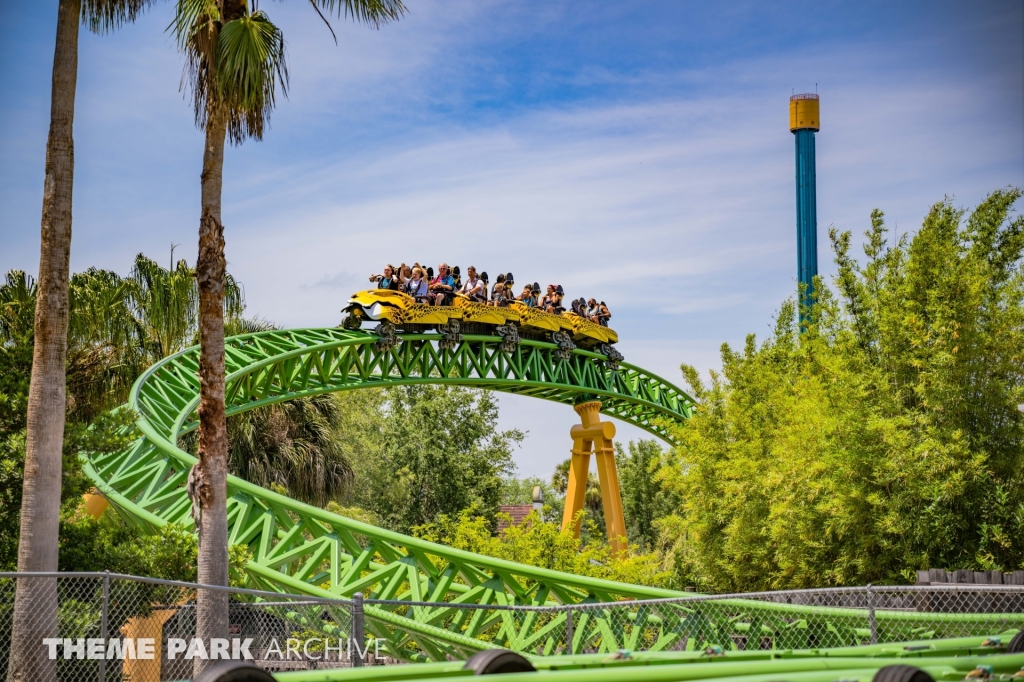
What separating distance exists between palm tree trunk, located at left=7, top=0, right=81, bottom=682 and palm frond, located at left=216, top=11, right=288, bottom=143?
1.43 metres

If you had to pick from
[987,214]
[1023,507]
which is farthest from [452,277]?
[1023,507]

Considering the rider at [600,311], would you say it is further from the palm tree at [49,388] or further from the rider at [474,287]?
the palm tree at [49,388]

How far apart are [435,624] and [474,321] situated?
12.5 meters

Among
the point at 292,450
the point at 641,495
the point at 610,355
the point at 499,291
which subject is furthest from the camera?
the point at 641,495

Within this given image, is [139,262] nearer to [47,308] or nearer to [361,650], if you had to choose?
[47,308]

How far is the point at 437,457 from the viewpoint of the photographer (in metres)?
33.6

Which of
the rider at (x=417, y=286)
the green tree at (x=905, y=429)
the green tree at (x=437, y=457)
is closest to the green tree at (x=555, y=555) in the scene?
the green tree at (x=905, y=429)

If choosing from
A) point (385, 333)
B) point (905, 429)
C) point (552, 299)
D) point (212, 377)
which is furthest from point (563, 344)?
point (212, 377)

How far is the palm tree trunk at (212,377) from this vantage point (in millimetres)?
9461

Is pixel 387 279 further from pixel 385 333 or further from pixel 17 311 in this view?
pixel 17 311

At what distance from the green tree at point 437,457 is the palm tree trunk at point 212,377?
75.6 ft

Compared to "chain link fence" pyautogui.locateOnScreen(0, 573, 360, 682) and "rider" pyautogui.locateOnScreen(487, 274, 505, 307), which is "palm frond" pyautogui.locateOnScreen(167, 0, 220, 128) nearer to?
"chain link fence" pyautogui.locateOnScreen(0, 573, 360, 682)

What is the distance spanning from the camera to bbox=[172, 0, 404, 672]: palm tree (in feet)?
31.2

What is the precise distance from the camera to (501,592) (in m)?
11.7
